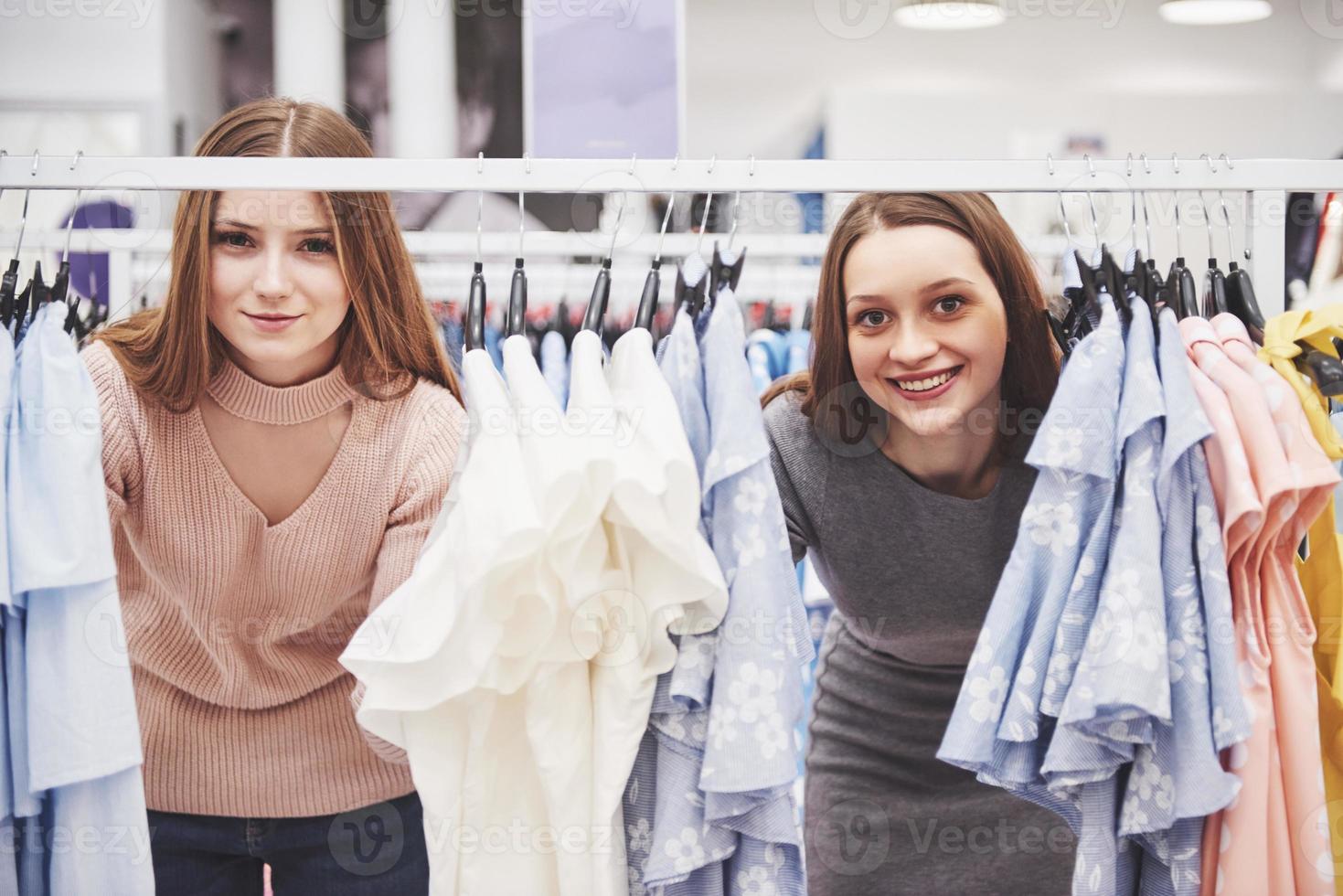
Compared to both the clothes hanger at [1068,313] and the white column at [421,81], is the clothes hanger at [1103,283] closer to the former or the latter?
the clothes hanger at [1068,313]

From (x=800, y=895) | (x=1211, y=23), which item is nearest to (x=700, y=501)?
(x=800, y=895)

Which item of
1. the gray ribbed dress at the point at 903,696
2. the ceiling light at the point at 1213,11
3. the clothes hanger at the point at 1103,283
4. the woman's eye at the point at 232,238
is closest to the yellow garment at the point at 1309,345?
the clothes hanger at the point at 1103,283

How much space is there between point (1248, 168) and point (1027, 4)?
289 centimetres

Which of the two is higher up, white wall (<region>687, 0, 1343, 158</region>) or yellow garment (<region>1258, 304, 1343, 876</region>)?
white wall (<region>687, 0, 1343, 158</region>)

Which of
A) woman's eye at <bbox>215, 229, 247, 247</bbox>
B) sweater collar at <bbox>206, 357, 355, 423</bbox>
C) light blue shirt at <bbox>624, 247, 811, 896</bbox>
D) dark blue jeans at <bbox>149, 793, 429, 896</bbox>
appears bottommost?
dark blue jeans at <bbox>149, 793, 429, 896</bbox>

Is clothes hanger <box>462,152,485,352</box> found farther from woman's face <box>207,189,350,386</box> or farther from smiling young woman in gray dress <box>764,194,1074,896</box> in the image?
smiling young woman in gray dress <box>764,194,1074,896</box>

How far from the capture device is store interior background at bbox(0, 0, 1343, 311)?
299 cm

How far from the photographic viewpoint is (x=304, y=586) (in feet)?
4.35

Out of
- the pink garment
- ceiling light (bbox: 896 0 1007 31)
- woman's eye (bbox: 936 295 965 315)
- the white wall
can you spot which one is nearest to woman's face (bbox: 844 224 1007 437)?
woman's eye (bbox: 936 295 965 315)

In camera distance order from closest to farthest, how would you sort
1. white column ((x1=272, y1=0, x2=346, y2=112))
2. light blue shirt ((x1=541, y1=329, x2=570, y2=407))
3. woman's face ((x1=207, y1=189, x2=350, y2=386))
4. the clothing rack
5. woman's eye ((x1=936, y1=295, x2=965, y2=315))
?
1. the clothing rack
2. woman's face ((x1=207, y1=189, x2=350, y2=386))
3. woman's eye ((x1=936, y1=295, x2=965, y2=315))
4. light blue shirt ((x1=541, y1=329, x2=570, y2=407))
5. white column ((x1=272, y1=0, x2=346, y2=112))

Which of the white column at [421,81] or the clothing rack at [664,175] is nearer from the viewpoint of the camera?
the clothing rack at [664,175]

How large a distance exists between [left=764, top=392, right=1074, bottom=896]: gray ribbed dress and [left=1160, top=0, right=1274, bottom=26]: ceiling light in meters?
2.93

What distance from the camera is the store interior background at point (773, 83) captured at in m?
2.99

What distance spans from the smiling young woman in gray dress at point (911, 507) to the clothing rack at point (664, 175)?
183 mm
